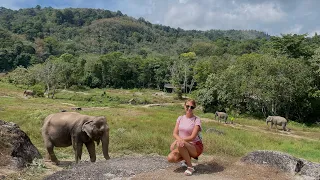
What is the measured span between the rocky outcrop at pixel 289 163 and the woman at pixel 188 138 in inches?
68.7

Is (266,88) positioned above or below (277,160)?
above

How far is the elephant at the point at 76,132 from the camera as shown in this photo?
1204cm

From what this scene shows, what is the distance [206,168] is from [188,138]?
112 cm

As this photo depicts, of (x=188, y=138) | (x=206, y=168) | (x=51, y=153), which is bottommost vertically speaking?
(x=51, y=153)

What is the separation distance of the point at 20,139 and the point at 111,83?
290 feet

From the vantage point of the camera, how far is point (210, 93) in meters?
50.7

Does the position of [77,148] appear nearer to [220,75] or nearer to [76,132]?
[76,132]

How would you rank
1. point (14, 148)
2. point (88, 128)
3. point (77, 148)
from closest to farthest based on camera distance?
point (14, 148) → point (88, 128) → point (77, 148)

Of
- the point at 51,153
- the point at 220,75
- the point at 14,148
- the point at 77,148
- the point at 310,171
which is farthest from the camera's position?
the point at 220,75

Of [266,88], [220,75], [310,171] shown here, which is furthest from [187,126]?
[220,75]

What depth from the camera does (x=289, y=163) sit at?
29.9 ft

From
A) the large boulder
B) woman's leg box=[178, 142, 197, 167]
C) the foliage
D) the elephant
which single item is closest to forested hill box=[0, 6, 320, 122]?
the foliage

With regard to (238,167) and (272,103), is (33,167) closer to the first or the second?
(238,167)

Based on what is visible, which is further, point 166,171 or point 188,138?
point 166,171
